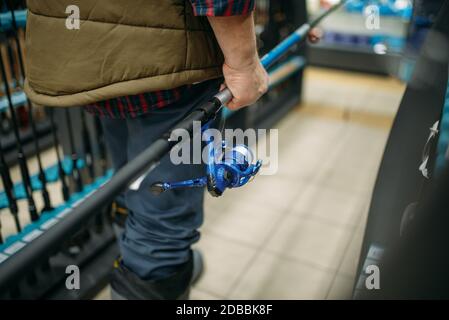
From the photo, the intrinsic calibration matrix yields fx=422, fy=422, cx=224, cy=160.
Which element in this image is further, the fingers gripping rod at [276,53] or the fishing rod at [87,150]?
the fishing rod at [87,150]

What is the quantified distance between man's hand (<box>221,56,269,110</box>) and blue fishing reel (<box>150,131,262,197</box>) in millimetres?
118

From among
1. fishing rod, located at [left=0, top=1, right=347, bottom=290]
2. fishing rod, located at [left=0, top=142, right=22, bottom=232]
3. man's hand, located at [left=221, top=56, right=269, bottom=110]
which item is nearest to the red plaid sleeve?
man's hand, located at [left=221, top=56, right=269, bottom=110]

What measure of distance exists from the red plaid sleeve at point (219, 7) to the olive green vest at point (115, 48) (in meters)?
0.07

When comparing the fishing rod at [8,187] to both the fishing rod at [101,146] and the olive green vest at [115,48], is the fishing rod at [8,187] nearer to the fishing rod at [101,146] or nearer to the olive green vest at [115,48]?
the fishing rod at [101,146]

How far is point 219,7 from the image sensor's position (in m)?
0.81

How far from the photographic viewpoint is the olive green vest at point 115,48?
86cm

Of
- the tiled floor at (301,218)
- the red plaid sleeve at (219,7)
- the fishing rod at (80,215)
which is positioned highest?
the red plaid sleeve at (219,7)

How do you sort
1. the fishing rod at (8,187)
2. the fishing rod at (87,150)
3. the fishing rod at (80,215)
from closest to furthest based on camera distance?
the fishing rod at (80,215) → the fishing rod at (8,187) → the fishing rod at (87,150)

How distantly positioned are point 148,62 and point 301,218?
4.76ft

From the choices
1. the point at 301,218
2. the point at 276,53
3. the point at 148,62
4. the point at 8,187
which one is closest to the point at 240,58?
the point at 148,62

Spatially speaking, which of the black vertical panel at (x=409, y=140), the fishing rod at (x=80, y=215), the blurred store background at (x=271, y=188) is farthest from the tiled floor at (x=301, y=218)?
the fishing rod at (x=80, y=215)

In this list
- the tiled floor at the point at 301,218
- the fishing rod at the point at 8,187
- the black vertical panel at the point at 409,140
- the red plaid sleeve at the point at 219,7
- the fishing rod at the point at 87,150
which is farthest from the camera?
the fishing rod at the point at 87,150

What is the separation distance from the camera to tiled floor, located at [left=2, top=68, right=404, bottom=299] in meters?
1.73

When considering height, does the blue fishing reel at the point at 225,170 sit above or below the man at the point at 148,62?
below
